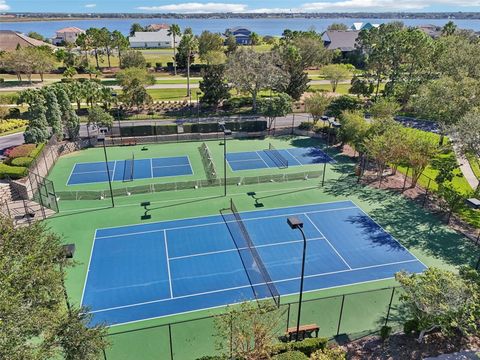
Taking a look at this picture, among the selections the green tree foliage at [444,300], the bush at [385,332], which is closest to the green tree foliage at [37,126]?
the bush at [385,332]

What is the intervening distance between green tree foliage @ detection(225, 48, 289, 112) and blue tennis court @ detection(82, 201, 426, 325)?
2811 centimetres

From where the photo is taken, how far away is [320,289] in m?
20.8

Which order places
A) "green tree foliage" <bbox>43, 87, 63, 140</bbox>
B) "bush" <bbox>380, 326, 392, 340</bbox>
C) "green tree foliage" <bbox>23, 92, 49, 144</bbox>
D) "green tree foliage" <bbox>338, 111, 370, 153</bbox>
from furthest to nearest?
"green tree foliage" <bbox>43, 87, 63, 140</bbox> < "green tree foliage" <bbox>23, 92, 49, 144</bbox> < "green tree foliage" <bbox>338, 111, 370, 153</bbox> < "bush" <bbox>380, 326, 392, 340</bbox>

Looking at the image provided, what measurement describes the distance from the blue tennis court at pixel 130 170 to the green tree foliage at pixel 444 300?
23.3 m

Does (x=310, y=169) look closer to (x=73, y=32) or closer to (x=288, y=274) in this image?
(x=288, y=274)

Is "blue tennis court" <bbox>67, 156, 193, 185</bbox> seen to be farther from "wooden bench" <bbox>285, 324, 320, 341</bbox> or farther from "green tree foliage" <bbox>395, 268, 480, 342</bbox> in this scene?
"green tree foliage" <bbox>395, 268, 480, 342</bbox>

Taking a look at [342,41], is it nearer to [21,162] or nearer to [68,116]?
[68,116]

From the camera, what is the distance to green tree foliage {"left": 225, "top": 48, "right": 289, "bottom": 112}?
5156 cm

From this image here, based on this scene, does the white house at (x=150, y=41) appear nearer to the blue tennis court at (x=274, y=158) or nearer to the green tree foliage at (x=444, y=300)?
the blue tennis court at (x=274, y=158)

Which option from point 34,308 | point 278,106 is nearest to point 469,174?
point 278,106

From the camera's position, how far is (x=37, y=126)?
1420 inches

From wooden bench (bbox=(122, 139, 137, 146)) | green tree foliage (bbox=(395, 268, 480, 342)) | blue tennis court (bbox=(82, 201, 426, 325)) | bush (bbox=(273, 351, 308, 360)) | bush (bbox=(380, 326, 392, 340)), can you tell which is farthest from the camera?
wooden bench (bbox=(122, 139, 137, 146))

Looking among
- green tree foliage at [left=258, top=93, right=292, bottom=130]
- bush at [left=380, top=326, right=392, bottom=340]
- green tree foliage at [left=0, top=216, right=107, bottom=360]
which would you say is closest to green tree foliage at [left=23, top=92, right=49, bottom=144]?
green tree foliage at [left=258, top=93, right=292, bottom=130]

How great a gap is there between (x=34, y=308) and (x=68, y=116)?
105 ft
